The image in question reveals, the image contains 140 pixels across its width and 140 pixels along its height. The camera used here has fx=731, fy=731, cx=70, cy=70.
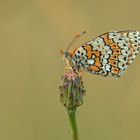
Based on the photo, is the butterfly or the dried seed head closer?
the dried seed head

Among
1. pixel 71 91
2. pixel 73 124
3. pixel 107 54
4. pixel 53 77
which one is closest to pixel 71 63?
pixel 107 54

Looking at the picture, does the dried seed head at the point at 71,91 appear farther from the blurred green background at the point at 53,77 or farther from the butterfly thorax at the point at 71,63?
the blurred green background at the point at 53,77

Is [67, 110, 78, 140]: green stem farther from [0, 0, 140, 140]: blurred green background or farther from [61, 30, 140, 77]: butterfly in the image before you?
[0, 0, 140, 140]: blurred green background

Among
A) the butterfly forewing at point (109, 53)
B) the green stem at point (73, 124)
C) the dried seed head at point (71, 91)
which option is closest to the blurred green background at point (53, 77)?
the butterfly forewing at point (109, 53)

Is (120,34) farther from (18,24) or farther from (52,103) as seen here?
(18,24)

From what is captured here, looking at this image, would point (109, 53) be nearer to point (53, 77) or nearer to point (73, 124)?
point (73, 124)

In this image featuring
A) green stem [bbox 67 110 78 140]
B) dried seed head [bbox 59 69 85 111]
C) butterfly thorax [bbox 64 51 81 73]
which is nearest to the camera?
green stem [bbox 67 110 78 140]

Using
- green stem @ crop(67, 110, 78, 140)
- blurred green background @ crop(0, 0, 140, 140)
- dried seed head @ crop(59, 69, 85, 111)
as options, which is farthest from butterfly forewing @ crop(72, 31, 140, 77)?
blurred green background @ crop(0, 0, 140, 140)
